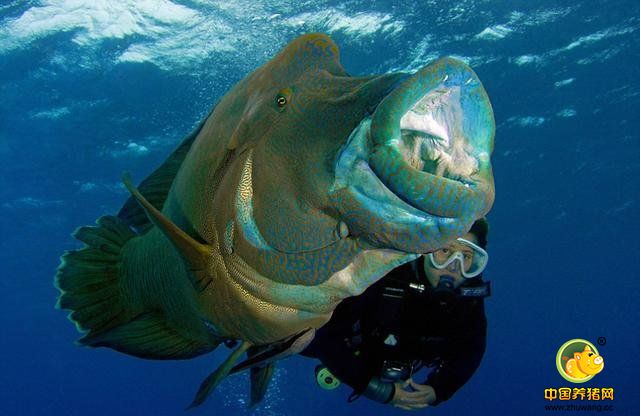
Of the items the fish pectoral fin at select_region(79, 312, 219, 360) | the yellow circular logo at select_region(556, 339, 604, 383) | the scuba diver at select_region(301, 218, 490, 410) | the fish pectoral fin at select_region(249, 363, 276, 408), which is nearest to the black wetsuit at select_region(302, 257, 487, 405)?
the scuba diver at select_region(301, 218, 490, 410)

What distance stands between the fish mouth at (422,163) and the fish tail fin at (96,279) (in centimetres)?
175

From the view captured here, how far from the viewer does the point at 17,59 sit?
13445mm

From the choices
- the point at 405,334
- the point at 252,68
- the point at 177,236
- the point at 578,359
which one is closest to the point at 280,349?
the point at 177,236

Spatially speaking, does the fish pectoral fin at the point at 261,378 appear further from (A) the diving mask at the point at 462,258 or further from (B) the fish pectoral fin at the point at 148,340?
(A) the diving mask at the point at 462,258

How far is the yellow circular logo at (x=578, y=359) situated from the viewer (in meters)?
7.46

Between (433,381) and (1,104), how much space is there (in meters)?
17.8

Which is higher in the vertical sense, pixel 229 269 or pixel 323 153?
pixel 323 153

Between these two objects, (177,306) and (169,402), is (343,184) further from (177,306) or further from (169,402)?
(169,402)

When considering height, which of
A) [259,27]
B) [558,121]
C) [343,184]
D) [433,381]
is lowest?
[558,121]

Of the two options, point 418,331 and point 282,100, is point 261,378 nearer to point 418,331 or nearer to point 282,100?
point 282,100

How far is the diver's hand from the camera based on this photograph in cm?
429

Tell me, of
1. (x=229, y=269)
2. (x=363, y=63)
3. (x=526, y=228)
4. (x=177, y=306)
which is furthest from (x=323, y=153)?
(x=526, y=228)

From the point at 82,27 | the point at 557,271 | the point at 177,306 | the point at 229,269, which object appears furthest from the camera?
the point at 557,271

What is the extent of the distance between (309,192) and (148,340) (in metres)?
1.51
